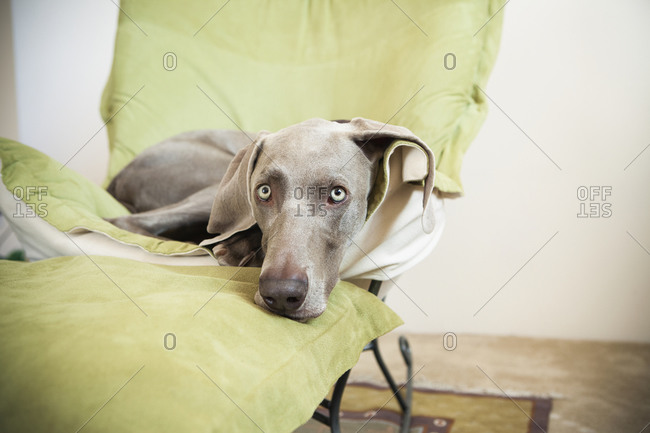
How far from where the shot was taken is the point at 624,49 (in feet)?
8.41

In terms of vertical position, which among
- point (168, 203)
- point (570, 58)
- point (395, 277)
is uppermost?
point (570, 58)

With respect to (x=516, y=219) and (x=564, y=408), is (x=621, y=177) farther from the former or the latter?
(x=564, y=408)

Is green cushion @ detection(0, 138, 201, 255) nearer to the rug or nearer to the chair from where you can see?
the chair

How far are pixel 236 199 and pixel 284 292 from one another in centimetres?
47

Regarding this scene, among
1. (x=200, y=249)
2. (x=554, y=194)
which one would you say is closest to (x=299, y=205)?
(x=200, y=249)

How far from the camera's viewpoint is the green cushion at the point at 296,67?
1.89 meters

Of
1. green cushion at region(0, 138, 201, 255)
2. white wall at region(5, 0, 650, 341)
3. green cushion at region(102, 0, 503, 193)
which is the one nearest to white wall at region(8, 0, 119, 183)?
green cushion at region(102, 0, 503, 193)

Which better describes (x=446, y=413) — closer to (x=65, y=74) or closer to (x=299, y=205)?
(x=299, y=205)

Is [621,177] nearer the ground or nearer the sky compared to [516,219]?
nearer the sky

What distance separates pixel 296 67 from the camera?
236cm

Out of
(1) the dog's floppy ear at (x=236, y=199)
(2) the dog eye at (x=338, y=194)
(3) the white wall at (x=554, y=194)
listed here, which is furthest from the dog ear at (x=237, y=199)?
(3) the white wall at (x=554, y=194)

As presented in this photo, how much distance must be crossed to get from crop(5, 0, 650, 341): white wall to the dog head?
5.20ft

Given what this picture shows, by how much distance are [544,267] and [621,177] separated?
0.55 metres

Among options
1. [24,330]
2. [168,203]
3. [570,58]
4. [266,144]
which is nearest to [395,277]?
[266,144]
